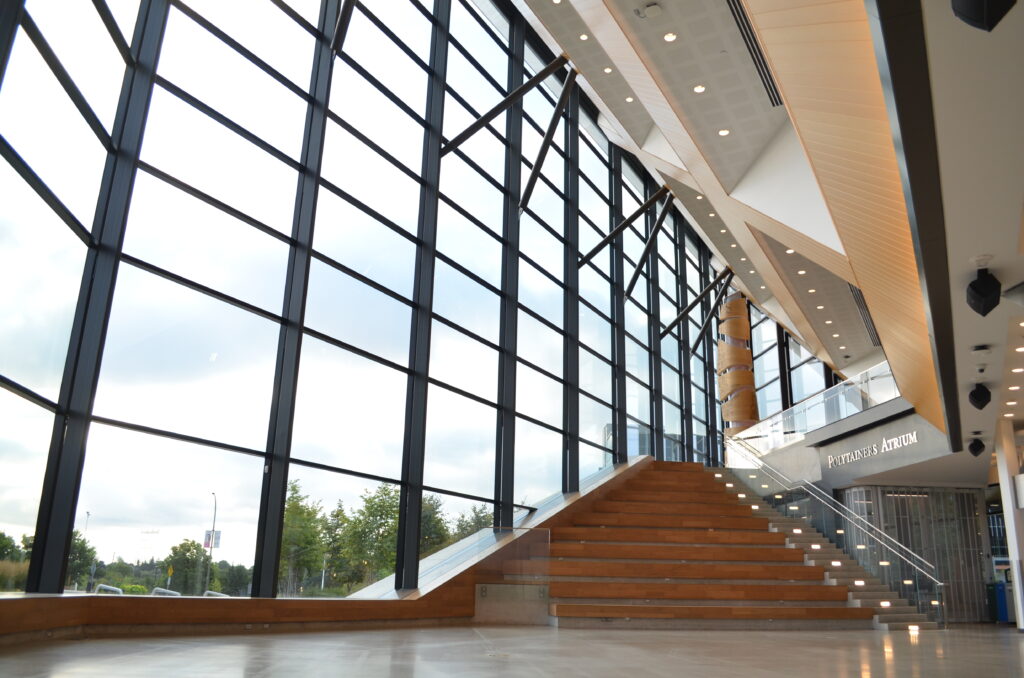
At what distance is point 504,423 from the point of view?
15.2 m

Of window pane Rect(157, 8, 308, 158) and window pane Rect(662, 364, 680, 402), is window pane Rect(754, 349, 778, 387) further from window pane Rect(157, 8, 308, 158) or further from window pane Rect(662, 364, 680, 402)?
window pane Rect(157, 8, 308, 158)

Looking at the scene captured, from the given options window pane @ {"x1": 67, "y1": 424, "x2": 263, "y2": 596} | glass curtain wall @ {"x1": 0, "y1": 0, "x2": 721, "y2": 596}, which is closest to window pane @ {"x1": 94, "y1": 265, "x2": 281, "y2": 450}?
glass curtain wall @ {"x1": 0, "y1": 0, "x2": 721, "y2": 596}

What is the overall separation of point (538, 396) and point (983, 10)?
13.7m

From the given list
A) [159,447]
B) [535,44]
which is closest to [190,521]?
[159,447]

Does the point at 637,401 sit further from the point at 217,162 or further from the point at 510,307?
the point at 217,162

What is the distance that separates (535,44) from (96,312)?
45.3 feet

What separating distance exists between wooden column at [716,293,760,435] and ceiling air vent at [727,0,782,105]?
1750cm

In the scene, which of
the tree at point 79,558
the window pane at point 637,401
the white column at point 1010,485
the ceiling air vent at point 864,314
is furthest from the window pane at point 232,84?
the white column at point 1010,485

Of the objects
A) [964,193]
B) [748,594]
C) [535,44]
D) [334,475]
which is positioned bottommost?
[748,594]

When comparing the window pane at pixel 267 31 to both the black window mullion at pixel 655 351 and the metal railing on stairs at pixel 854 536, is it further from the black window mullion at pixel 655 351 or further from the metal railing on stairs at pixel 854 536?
the metal railing on stairs at pixel 854 536

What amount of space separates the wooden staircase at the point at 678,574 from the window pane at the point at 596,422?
7.50 feet

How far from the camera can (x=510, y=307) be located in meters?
15.9

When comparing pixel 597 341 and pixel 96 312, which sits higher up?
pixel 597 341

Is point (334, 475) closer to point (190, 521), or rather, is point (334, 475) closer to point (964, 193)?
point (190, 521)
